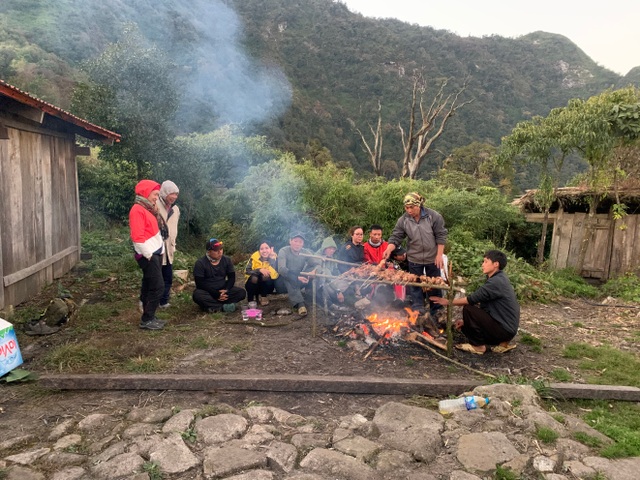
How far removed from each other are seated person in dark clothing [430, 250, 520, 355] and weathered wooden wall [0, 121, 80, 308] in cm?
627

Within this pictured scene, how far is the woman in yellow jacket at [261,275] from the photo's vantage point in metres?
6.96

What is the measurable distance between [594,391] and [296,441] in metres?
3.09

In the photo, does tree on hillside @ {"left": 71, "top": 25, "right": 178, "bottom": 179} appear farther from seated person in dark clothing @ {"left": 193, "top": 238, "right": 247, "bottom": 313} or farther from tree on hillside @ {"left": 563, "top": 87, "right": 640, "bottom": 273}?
tree on hillside @ {"left": 563, "top": 87, "right": 640, "bottom": 273}

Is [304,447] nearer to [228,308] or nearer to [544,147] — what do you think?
[228,308]

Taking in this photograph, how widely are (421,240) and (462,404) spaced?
8.98ft

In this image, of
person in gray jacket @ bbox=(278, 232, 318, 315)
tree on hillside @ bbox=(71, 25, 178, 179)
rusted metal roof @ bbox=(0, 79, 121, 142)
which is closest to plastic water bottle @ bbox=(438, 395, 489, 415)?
person in gray jacket @ bbox=(278, 232, 318, 315)

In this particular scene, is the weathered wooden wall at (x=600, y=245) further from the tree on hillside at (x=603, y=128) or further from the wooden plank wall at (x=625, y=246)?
the tree on hillside at (x=603, y=128)

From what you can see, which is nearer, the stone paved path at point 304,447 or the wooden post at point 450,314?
the stone paved path at point 304,447

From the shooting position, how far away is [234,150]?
54.5 feet

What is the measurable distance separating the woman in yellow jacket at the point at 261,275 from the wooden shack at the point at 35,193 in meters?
3.50

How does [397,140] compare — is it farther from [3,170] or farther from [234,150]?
[3,170]

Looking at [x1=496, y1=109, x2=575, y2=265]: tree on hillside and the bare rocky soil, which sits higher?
[x1=496, y1=109, x2=575, y2=265]: tree on hillside

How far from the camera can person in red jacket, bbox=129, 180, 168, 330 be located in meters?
5.51

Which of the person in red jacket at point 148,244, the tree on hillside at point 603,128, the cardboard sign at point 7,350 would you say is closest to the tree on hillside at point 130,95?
the person in red jacket at point 148,244
